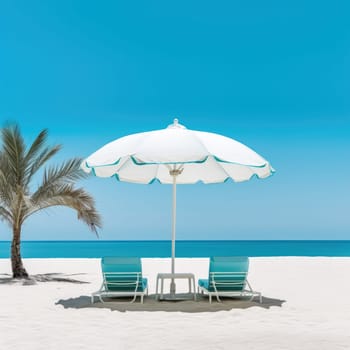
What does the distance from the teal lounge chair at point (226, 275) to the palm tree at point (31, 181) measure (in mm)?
5028

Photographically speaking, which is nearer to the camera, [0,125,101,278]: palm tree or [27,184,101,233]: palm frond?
[0,125,101,278]: palm tree

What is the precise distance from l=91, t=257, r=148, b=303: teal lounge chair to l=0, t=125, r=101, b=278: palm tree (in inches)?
177

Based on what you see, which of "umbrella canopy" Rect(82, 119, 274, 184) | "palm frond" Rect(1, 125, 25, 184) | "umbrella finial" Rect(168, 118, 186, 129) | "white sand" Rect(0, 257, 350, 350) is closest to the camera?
"white sand" Rect(0, 257, 350, 350)

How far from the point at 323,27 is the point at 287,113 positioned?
5657 mm

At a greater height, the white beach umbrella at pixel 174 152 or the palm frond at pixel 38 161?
the palm frond at pixel 38 161

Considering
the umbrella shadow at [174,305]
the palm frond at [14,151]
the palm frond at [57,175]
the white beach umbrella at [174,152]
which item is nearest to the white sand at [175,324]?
Answer: the umbrella shadow at [174,305]

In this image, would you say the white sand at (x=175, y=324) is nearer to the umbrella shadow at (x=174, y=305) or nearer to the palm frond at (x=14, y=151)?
the umbrella shadow at (x=174, y=305)

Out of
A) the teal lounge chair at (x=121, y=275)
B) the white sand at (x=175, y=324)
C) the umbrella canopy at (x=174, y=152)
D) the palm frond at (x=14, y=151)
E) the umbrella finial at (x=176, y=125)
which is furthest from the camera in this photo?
the palm frond at (x=14, y=151)

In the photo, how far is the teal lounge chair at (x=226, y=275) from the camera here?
279 inches

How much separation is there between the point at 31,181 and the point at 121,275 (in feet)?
16.9

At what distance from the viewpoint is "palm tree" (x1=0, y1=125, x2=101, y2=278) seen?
11.1 metres

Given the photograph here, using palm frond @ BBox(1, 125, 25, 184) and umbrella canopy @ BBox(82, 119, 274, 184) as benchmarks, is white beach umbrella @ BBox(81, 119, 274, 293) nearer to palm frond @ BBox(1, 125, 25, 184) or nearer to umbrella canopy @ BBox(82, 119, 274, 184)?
umbrella canopy @ BBox(82, 119, 274, 184)

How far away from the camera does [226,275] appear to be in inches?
280

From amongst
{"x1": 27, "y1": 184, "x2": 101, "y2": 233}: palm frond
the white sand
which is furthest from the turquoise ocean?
the white sand
